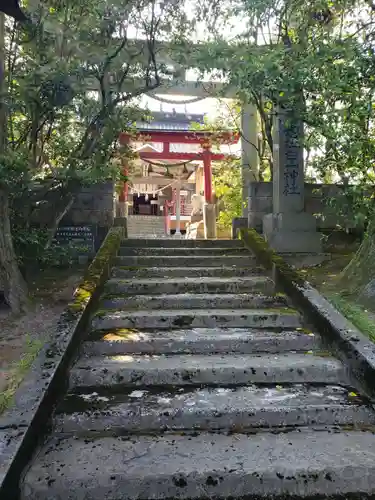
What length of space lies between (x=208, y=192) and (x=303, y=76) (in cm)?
1271

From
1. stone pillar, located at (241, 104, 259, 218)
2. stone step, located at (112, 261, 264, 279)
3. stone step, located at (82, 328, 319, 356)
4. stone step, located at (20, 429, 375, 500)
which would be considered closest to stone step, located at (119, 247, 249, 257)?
stone step, located at (112, 261, 264, 279)

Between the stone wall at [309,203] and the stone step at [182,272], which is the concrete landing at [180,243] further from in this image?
the stone step at [182,272]

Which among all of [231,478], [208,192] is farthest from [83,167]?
[208,192]

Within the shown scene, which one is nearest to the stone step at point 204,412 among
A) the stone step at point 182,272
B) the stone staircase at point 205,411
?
the stone staircase at point 205,411

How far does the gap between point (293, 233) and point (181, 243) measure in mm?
2090

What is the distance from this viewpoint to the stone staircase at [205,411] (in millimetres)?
2428

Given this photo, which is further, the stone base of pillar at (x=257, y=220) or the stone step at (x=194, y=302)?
the stone base of pillar at (x=257, y=220)

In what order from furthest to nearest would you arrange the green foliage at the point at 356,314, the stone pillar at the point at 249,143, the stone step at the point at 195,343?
the stone pillar at the point at 249,143
the green foliage at the point at 356,314
the stone step at the point at 195,343

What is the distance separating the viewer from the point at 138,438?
9.12 feet

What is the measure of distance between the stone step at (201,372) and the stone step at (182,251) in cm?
323

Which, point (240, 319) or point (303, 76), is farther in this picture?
point (303, 76)

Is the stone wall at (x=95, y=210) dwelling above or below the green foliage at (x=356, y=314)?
above

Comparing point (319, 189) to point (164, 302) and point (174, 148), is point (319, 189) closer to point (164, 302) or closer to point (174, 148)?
point (164, 302)

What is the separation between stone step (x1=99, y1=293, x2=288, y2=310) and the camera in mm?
4840
